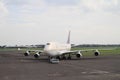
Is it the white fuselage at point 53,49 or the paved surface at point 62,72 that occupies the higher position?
the white fuselage at point 53,49

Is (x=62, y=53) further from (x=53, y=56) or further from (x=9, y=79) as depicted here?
(x=9, y=79)

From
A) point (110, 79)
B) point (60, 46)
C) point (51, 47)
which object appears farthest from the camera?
point (60, 46)

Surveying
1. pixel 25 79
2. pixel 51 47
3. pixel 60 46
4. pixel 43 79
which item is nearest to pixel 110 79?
pixel 43 79

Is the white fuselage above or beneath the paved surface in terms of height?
above

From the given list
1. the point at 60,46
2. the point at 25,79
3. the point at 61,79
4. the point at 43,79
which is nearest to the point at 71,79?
the point at 61,79

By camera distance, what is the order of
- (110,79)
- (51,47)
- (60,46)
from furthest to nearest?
(60,46)
(51,47)
(110,79)

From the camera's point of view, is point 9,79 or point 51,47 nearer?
point 9,79

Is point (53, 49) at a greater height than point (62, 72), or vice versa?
point (53, 49)

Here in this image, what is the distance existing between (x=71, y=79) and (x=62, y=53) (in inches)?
1239

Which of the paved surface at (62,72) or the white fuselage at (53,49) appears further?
the white fuselage at (53,49)

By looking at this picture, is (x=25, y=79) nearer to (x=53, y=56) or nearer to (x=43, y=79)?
(x=43, y=79)

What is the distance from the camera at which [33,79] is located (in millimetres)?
21438

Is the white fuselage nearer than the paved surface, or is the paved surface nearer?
the paved surface

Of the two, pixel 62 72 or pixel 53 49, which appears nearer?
pixel 62 72
